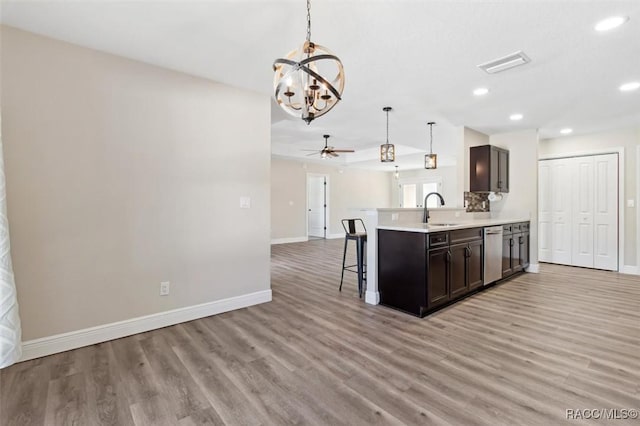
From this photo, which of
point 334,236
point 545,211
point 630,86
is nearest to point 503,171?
point 545,211

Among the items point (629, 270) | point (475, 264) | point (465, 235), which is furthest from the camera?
point (629, 270)

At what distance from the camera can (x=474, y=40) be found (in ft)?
8.13

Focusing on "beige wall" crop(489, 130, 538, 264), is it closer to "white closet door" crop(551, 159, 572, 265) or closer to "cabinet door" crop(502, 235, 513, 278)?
"cabinet door" crop(502, 235, 513, 278)

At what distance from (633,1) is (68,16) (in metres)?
3.75

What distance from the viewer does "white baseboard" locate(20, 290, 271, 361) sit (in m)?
2.38

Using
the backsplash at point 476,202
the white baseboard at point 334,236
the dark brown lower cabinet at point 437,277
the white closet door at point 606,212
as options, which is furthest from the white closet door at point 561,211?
the white baseboard at point 334,236

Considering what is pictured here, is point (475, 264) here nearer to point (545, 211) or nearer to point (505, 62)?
point (505, 62)

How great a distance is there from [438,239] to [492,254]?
1477 mm

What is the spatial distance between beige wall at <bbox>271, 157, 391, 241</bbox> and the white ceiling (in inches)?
199

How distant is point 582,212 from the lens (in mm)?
5625

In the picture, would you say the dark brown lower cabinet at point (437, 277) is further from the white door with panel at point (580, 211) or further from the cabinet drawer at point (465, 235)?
the white door with panel at point (580, 211)

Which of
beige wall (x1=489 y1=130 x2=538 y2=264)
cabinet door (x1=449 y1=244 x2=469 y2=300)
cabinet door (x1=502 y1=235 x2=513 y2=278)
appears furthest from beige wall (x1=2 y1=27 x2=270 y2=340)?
beige wall (x1=489 y1=130 x2=538 y2=264)

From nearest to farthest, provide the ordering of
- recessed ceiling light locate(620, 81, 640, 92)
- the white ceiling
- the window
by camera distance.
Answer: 1. the white ceiling
2. recessed ceiling light locate(620, 81, 640, 92)
3. the window

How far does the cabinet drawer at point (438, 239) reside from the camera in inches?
124
